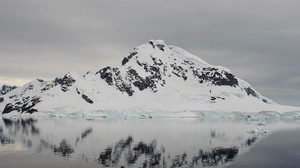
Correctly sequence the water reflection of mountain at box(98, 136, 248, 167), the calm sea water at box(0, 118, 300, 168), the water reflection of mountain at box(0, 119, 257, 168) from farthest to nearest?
the water reflection of mountain at box(0, 119, 257, 168) < the water reflection of mountain at box(98, 136, 248, 167) < the calm sea water at box(0, 118, 300, 168)

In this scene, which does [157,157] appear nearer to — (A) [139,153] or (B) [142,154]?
(B) [142,154]

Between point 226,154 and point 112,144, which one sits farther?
point 112,144

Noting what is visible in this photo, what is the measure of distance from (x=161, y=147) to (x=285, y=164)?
32.5 metres

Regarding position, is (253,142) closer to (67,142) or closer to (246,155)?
(246,155)

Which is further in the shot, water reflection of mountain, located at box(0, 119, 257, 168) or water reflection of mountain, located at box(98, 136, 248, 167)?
water reflection of mountain, located at box(0, 119, 257, 168)

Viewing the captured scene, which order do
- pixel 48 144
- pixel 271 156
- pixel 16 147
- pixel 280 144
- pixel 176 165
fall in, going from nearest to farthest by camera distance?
pixel 176 165 < pixel 271 156 < pixel 16 147 < pixel 48 144 < pixel 280 144

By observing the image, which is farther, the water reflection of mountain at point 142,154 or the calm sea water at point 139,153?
the water reflection of mountain at point 142,154

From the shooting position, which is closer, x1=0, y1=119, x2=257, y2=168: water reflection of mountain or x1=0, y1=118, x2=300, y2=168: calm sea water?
x1=0, y1=118, x2=300, y2=168: calm sea water

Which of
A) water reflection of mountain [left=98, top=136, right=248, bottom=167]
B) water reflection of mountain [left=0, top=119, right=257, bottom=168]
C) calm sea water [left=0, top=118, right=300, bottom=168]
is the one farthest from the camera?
water reflection of mountain [left=0, top=119, right=257, bottom=168]

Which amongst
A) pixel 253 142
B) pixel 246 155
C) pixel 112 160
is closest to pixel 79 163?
pixel 112 160

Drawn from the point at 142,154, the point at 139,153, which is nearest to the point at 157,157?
the point at 142,154

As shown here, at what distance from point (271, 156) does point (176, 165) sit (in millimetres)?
23563

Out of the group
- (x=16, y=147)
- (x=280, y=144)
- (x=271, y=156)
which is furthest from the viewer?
(x=280, y=144)

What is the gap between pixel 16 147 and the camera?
302ft
